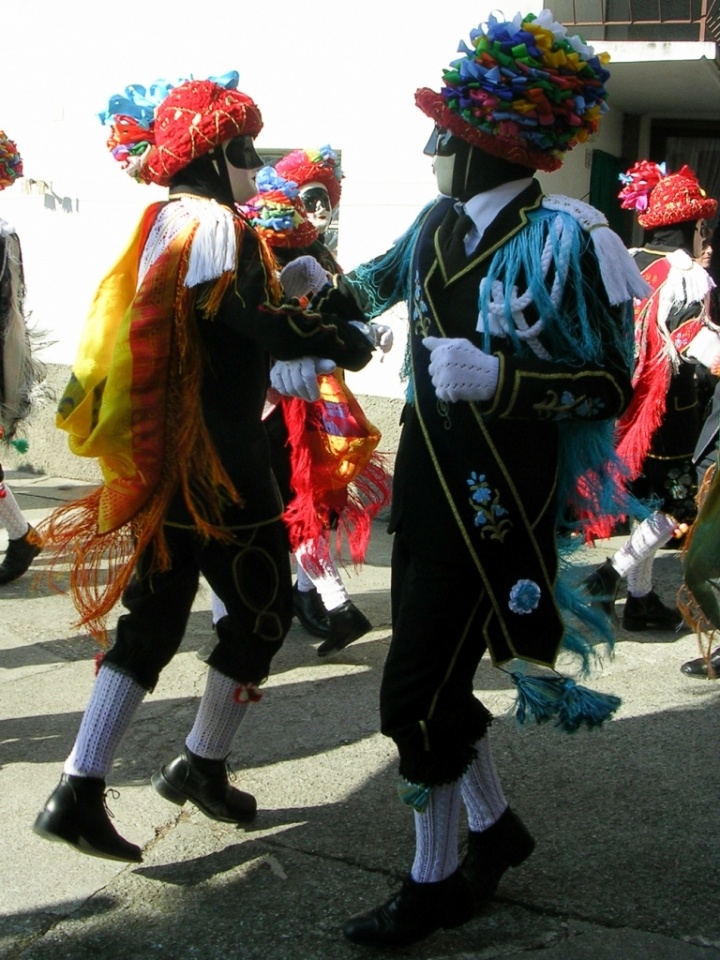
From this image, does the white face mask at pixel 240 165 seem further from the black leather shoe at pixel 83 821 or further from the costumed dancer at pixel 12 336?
the costumed dancer at pixel 12 336

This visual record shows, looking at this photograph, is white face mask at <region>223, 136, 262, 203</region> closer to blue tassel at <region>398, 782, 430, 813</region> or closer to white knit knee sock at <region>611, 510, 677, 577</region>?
blue tassel at <region>398, 782, 430, 813</region>

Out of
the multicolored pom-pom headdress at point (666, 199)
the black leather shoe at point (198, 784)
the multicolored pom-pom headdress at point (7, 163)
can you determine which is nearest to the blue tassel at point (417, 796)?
the black leather shoe at point (198, 784)

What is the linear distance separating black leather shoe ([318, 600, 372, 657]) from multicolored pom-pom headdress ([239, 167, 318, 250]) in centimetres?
141

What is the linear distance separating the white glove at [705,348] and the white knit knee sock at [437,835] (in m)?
2.72

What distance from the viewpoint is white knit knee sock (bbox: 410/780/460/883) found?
273 cm

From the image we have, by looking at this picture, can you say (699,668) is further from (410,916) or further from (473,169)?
(473,169)

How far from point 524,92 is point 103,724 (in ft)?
5.71

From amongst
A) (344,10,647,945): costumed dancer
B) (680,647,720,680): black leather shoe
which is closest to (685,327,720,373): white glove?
(680,647,720,680): black leather shoe

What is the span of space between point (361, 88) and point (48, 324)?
9.14ft

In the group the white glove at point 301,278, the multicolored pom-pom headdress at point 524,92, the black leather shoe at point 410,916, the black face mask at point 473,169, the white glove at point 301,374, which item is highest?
the multicolored pom-pom headdress at point 524,92

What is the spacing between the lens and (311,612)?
16.7ft

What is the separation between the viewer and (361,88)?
755 centimetres

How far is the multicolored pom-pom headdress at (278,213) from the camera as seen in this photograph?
15.1ft

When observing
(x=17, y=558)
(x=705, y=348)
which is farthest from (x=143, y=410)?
(x=17, y=558)
